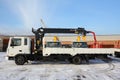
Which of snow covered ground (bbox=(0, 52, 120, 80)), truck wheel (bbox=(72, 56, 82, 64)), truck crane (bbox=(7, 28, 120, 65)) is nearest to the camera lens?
snow covered ground (bbox=(0, 52, 120, 80))

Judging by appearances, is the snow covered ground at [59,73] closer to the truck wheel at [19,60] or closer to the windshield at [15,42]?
the truck wheel at [19,60]

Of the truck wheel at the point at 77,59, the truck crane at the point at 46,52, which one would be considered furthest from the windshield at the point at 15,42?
the truck wheel at the point at 77,59

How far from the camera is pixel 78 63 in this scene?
19453 millimetres

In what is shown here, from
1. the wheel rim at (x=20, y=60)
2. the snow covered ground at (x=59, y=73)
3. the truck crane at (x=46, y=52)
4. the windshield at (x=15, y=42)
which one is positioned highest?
the windshield at (x=15, y=42)

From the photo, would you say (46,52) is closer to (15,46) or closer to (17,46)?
(17,46)

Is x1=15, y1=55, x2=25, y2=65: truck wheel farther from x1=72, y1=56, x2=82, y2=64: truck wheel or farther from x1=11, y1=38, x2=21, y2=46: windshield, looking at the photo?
x1=72, y1=56, x2=82, y2=64: truck wheel

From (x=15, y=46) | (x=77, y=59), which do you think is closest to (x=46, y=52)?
(x=15, y=46)

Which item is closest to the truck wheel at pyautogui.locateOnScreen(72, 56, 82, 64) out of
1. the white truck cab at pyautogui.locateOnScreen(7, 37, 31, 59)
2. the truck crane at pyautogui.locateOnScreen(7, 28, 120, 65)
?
the truck crane at pyautogui.locateOnScreen(7, 28, 120, 65)

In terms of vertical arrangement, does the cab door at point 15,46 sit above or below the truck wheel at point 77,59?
above

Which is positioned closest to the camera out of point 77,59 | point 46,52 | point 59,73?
point 59,73

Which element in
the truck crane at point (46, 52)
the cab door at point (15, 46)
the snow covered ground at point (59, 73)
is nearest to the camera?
the snow covered ground at point (59, 73)

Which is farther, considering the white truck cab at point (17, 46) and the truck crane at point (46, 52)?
the truck crane at point (46, 52)

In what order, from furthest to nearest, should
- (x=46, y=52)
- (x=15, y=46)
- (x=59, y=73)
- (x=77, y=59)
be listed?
1. (x=77, y=59)
2. (x=46, y=52)
3. (x=15, y=46)
4. (x=59, y=73)

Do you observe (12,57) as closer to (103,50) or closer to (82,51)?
(82,51)
